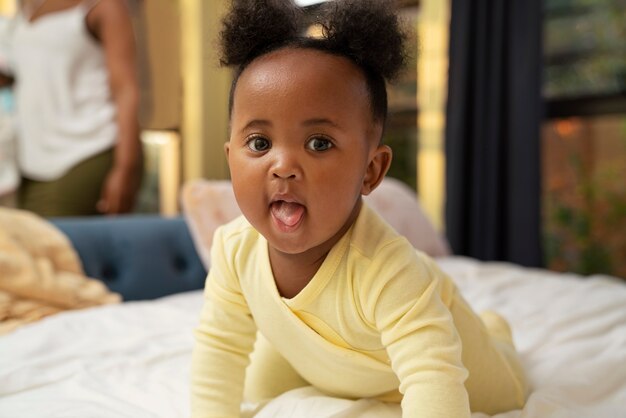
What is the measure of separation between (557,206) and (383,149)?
3281mm

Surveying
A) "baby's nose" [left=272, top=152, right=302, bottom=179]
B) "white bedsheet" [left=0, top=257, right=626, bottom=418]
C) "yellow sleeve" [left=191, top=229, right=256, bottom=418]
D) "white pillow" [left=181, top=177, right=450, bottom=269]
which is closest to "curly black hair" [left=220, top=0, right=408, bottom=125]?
"baby's nose" [left=272, top=152, right=302, bottom=179]

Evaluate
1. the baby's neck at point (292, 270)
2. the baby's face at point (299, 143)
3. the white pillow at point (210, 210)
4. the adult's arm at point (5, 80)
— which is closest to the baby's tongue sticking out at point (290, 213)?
the baby's face at point (299, 143)

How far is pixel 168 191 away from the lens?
321cm

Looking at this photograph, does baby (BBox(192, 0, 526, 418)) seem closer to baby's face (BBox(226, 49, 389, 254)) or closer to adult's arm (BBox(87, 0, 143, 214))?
baby's face (BBox(226, 49, 389, 254))

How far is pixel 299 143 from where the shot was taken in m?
0.66

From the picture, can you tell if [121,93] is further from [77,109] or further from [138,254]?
[138,254]

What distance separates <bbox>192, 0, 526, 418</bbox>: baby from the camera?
0.67 metres

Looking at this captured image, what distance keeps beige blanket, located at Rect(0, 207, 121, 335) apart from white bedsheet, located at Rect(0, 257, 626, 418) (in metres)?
0.13

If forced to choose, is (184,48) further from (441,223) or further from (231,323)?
(231,323)

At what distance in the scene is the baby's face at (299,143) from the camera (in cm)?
66

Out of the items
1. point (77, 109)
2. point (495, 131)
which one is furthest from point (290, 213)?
point (495, 131)

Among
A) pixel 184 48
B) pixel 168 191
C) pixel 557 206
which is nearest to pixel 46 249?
pixel 168 191

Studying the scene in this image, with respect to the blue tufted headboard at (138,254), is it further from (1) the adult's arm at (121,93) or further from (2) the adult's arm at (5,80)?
(2) the adult's arm at (5,80)

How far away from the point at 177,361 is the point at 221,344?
1.07 feet
